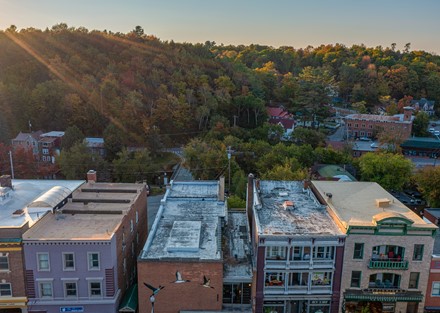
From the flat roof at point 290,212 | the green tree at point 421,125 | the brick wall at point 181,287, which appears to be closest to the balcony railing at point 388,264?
the flat roof at point 290,212

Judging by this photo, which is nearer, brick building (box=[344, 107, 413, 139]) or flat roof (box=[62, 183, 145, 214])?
flat roof (box=[62, 183, 145, 214])

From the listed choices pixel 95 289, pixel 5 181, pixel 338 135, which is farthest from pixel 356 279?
pixel 338 135

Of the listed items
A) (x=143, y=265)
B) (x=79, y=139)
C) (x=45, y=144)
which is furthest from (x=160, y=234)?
(x=45, y=144)

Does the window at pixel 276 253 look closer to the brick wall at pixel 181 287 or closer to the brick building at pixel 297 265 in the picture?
the brick building at pixel 297 265

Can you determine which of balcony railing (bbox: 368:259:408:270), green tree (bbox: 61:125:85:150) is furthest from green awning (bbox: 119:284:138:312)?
green tree (bbox: 61:125:85:150)

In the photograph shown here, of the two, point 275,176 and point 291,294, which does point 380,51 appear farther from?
point 291,294

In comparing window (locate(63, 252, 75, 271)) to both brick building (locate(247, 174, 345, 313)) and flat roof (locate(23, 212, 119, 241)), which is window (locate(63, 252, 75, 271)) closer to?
flat roof (locate(23, 212, 119, 241))
